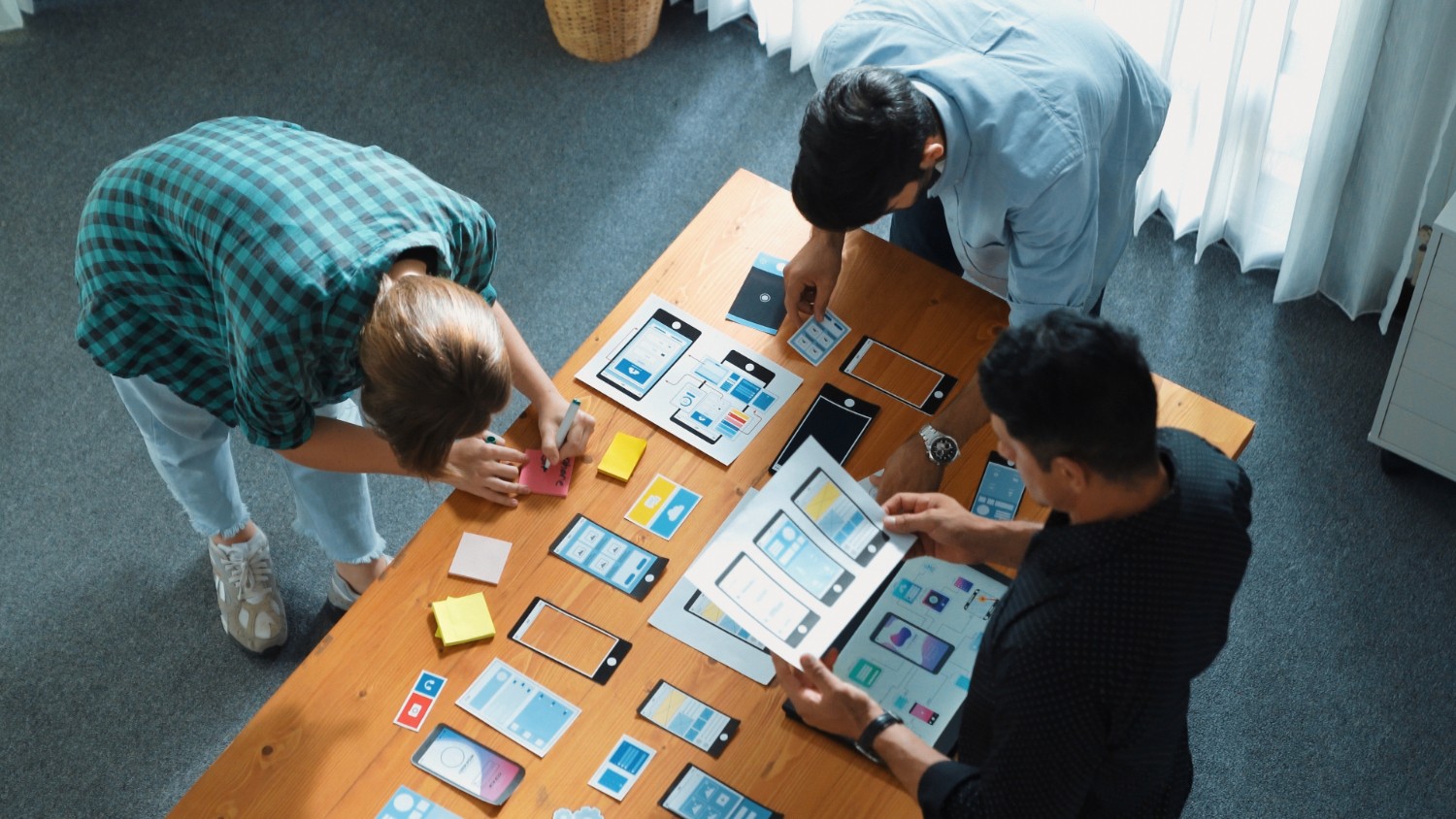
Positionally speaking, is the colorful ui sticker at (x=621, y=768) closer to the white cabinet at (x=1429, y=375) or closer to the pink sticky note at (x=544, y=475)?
the pink sticky note at (x=544, y=475)

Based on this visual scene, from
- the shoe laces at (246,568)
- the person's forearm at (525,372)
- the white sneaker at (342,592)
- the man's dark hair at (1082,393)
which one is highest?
the man's dark hair at (1082,393)

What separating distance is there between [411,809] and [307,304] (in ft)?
2.43

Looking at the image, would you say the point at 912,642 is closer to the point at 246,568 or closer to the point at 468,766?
the point at 468,766

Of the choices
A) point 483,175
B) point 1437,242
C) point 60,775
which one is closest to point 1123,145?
point 1437,242

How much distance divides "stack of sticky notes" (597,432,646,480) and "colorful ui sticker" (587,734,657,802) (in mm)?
464

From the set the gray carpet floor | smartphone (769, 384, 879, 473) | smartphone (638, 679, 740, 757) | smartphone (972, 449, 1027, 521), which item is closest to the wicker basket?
the gray carpet floor

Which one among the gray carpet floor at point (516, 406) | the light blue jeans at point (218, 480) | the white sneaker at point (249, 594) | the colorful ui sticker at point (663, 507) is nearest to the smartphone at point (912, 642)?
the colorful ui sticker at point (663, 507)

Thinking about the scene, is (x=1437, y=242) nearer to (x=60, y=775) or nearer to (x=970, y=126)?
(x=970, y=126)

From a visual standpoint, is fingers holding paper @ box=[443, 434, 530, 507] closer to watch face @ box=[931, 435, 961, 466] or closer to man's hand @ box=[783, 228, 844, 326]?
man's hand @ box=[783, 228, 844, 326]

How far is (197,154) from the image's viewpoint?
2008 mm

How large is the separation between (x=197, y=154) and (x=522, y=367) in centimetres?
61

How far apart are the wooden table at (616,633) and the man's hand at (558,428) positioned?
0.12 ft

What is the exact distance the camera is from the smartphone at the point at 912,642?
6.72ft

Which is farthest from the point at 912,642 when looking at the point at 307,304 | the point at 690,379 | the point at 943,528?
the point at 307,304
